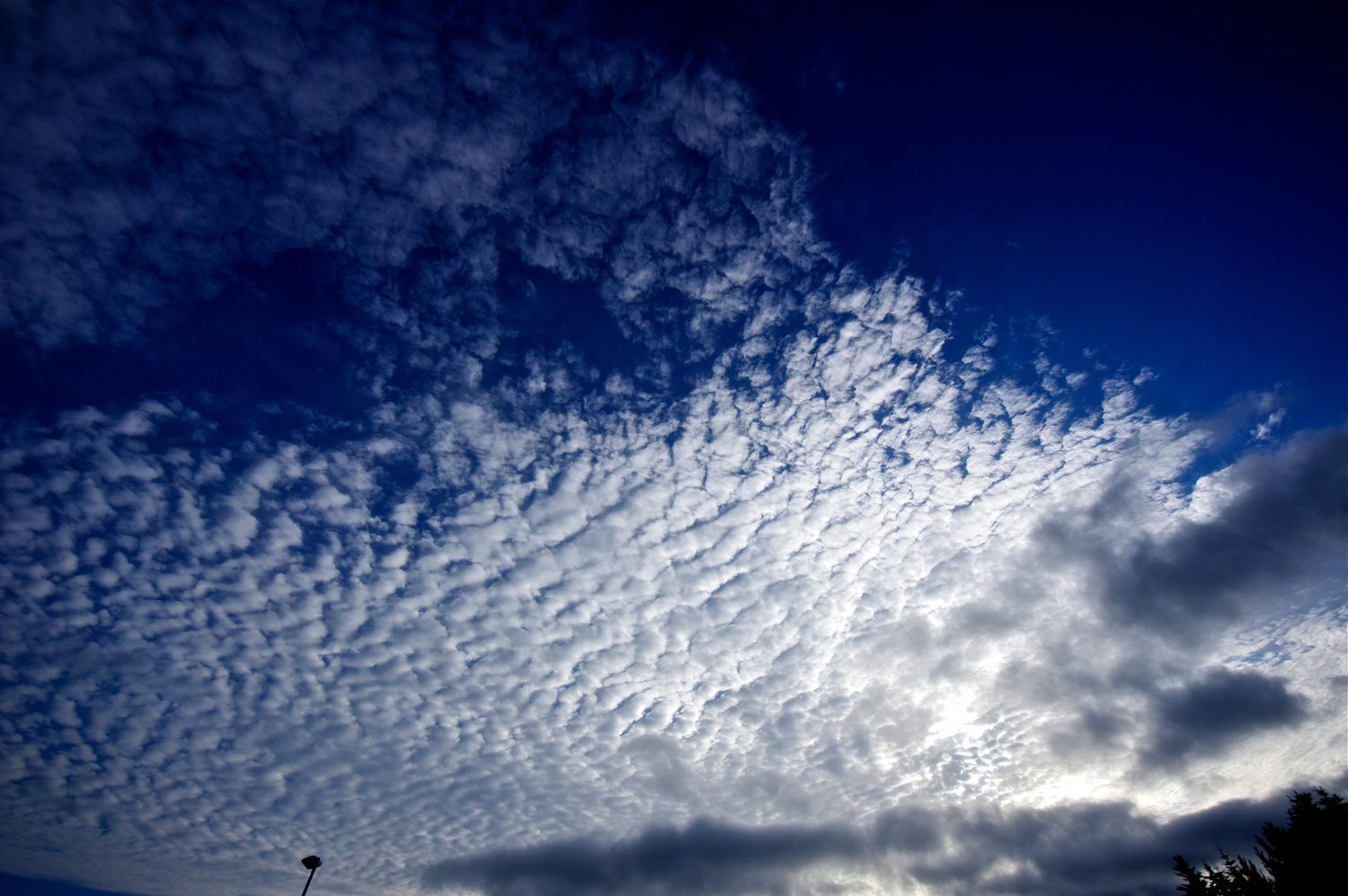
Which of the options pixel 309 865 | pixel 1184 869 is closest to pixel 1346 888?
pixel 1184 869

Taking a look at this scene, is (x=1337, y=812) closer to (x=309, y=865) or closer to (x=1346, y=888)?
(x=1346, y=888)

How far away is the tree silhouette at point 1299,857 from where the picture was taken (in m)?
33.2

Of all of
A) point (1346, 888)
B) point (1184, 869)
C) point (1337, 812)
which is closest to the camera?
point (1346, 888)

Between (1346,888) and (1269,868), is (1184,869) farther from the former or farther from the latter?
(1346,888)

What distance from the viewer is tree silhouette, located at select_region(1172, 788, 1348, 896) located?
33219 millimetres

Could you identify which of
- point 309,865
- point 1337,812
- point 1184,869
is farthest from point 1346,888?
point 309,865

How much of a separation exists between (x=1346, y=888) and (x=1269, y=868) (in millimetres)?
7592

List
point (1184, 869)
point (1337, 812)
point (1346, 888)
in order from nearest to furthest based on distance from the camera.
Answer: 1. point (1346, 888)
2. point (1337, 812)
3. point (1184, 869)

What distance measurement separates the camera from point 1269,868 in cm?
3684

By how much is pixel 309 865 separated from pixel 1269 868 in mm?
61770

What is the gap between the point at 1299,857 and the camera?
115 ft

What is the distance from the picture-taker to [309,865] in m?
32.1

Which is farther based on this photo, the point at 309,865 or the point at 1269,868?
the point at 1269,868

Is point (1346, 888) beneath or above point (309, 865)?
beneath
